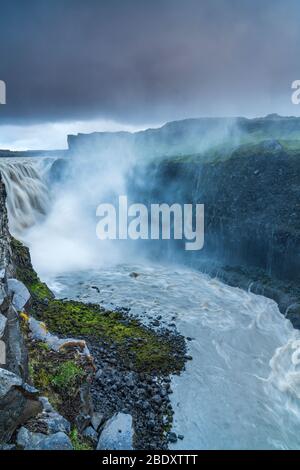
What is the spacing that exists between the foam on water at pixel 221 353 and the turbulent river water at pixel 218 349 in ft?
0.13

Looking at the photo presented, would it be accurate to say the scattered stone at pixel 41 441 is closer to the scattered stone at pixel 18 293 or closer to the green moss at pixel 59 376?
the green moss at pixel 59 376

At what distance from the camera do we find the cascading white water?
4497 cm

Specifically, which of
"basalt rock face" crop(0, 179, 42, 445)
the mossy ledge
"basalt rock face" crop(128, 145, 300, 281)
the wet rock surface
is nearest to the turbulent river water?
the wet rock surface

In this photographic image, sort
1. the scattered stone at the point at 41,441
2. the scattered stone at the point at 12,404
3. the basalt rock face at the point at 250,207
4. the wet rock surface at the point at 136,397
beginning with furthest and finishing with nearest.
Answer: the basalt rock face at the point at 250,207, the wet rock surface at the point at 136,397, the scattered stone at the point at 41,441, the scattered stone at the point at 12,404

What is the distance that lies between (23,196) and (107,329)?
108 ft

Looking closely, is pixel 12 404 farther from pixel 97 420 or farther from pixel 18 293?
pixel 18 293

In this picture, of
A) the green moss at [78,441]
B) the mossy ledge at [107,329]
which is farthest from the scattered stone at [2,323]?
the mossy ledge at [107,329]

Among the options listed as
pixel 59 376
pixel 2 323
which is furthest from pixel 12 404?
pixel 59 376

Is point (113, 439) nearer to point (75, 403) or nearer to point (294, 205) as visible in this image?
point (75, 403)

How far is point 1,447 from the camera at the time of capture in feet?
28.3

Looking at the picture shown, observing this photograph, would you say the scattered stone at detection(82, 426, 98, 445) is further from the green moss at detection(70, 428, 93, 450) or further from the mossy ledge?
the mossy ledge

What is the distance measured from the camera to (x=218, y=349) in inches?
894

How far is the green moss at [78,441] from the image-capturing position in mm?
10695
